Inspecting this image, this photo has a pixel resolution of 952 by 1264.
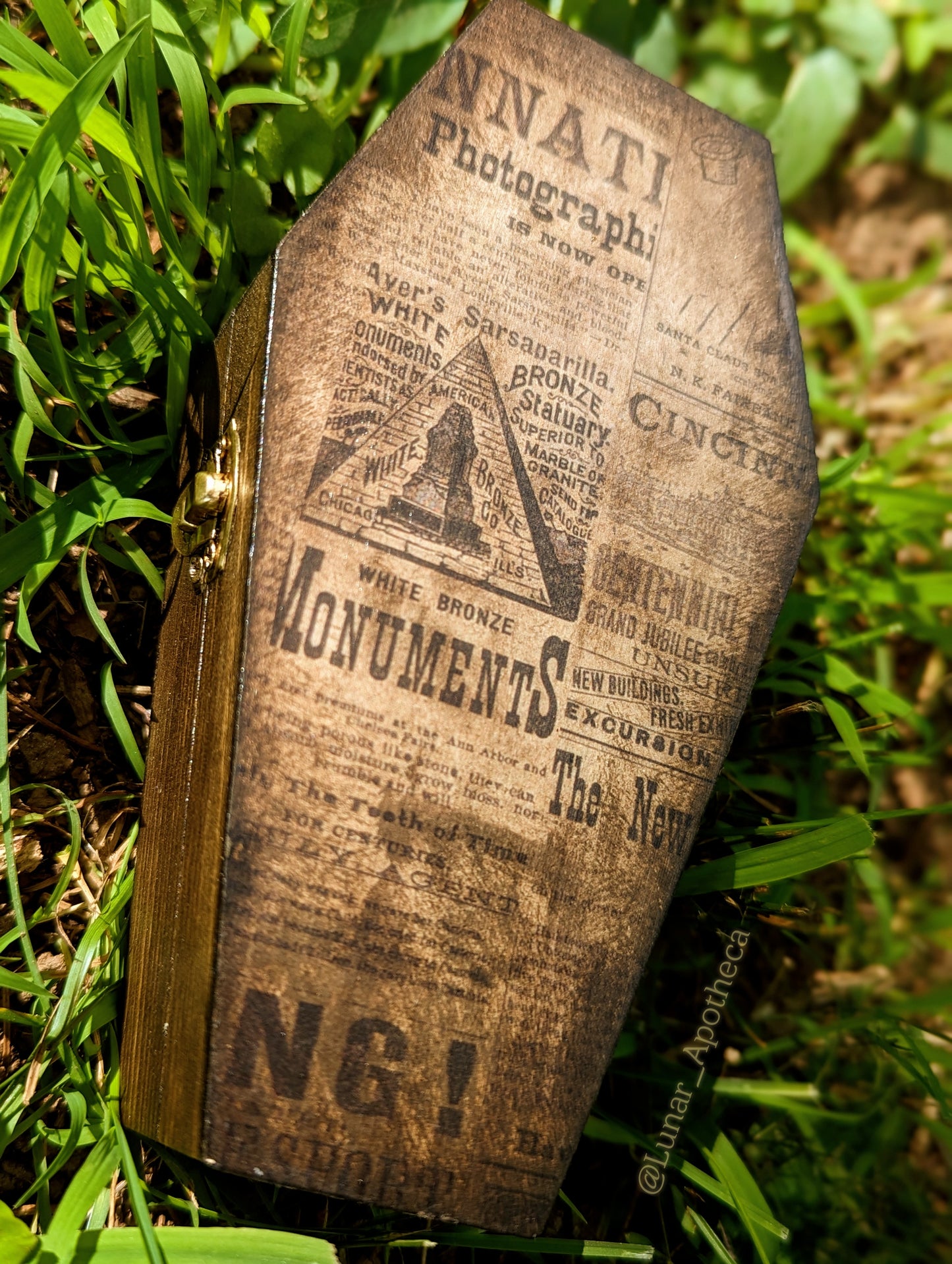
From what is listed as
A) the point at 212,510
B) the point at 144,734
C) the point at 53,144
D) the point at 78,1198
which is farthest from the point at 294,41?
the point at 78,1198

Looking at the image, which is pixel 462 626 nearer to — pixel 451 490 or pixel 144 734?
pixel 451 490

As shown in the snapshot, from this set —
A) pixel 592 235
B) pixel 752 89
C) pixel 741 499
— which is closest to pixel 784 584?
pixel 741 499

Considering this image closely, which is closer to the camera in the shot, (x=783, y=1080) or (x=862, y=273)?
(x=783, y=1080)

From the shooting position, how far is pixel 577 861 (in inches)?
39.0

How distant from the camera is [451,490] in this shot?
3.13ft

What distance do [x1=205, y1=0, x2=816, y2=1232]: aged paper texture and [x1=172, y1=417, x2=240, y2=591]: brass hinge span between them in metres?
0.08

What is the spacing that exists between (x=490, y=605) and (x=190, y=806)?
353mm

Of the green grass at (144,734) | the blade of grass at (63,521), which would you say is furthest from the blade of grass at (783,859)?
the blade of grass at (63,521)

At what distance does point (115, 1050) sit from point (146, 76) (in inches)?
42.1

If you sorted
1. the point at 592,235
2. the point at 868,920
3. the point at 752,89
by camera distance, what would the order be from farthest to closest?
the point at 752,89 → the point at 868,920 → the point at 592,235

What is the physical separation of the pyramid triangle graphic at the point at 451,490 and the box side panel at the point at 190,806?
0.09m

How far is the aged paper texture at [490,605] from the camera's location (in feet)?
2.92

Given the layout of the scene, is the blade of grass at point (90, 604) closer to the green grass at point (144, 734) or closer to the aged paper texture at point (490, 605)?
the green grass at point (144, 734)

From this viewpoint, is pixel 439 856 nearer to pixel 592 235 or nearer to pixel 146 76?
pixel 592 235
